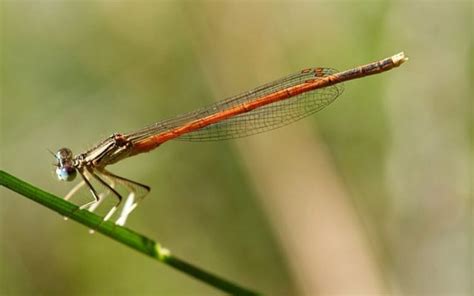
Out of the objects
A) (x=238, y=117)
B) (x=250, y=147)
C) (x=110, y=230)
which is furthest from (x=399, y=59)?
(x=110, y=230)

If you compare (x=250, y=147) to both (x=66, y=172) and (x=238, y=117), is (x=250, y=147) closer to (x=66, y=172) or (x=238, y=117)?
(x=238, y=117)

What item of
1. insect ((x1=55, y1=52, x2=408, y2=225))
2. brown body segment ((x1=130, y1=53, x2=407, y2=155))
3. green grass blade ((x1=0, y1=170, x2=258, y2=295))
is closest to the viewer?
green grass blade ((x1=0, y1=170, x2=258, y2=295))

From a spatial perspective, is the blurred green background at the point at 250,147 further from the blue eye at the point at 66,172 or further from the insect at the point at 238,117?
the blue eye at the point at 66,172

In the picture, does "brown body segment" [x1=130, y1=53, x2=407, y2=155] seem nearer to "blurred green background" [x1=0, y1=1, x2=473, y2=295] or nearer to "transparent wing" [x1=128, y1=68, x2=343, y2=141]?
"transparent wing" [x1=128, y1=68, x2=343, y2=141]

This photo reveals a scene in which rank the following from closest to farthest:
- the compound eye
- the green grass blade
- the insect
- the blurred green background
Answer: the green grass blade
the compound eye
the insect
the blurred green background

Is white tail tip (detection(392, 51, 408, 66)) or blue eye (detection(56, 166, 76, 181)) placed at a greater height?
blue eye (detection(56, 166, 76, 181))

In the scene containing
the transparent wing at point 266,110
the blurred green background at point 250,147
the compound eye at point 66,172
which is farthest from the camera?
the blurred green background at point 250,147

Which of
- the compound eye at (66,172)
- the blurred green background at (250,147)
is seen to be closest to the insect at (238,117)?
the compound eye at (66,172)

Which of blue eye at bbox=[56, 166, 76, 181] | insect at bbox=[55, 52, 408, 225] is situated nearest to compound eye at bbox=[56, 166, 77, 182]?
blue eye at bbox=[56, 166, 76, 181]
